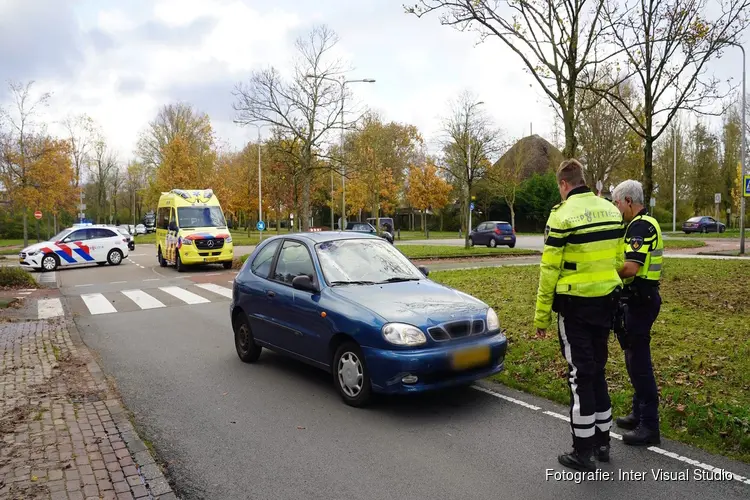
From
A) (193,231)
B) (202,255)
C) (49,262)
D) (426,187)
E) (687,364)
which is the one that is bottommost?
(687,364)

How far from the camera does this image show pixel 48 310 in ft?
40.7

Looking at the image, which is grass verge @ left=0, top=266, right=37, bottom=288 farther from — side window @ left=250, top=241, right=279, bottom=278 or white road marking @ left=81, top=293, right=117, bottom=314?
side window @ left=250, top=241, right=279, bottom=278

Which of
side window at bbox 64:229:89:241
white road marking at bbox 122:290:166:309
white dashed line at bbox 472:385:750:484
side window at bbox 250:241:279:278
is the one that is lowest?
white dashed line at bbox 472:385:750:484

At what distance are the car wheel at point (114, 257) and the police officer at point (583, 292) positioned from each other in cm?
2284

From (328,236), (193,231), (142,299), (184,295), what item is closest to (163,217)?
(193,231)

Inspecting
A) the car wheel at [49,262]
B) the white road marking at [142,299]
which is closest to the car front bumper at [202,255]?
the white road marking at [142,299]

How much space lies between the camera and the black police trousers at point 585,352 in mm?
4098

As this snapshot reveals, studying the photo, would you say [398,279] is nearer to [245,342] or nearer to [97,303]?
[245,342]

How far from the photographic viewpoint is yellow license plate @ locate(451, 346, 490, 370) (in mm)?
5215

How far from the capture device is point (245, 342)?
7.41 meters

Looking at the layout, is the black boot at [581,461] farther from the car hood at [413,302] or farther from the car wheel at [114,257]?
the car wheel at [114,257]

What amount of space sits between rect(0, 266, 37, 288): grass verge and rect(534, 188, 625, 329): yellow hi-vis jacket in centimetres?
1668

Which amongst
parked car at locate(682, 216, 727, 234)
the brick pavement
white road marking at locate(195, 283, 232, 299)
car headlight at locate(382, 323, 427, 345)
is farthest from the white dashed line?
parked car at locate(682, 216, 727, 234)

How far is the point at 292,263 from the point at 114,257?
19.7 metres
